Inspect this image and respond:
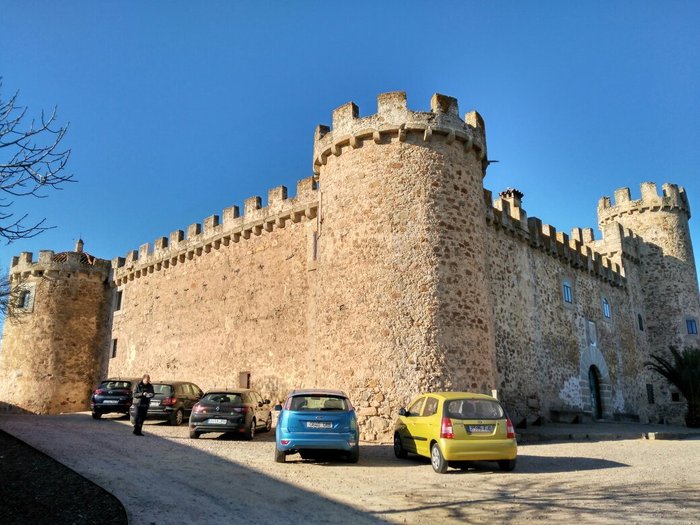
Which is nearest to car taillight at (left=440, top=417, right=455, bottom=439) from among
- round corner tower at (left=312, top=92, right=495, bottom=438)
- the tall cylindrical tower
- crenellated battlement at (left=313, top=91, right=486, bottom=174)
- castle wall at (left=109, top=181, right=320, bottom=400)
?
round corner tower at (left=312, top=92, right=495, bottom=438)

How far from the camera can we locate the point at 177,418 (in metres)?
16.0

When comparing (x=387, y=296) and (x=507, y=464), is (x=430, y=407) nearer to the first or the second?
(x=507, y=464)

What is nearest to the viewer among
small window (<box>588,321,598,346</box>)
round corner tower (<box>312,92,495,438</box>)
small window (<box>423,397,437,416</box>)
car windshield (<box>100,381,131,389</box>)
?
small window (<box>423,397,437,416</box>)

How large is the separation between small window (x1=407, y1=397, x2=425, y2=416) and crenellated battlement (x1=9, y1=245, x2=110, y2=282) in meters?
22.0

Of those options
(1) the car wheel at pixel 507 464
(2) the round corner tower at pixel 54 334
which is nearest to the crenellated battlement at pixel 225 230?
(2) the round corner tower at pixel 54 334

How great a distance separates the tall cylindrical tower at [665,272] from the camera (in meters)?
27.5

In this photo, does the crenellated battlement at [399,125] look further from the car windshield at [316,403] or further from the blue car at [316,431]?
the blue car at [316,431]

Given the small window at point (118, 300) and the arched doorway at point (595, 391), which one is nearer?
the arched doorway at point (595, 391)

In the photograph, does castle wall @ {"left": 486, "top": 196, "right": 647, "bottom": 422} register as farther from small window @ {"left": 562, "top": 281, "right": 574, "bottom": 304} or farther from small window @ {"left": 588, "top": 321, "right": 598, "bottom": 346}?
small window @ {"left": 562, "top": 281, "right": 574, "bottom": 304}

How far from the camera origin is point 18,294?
87.1 ft

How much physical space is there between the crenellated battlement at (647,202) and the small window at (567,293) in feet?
31.2

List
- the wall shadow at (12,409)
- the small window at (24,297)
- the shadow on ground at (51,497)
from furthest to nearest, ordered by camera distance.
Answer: the small window at (24,297) → the wall shadow at (12,409) → the shadow on ground at (51,497)

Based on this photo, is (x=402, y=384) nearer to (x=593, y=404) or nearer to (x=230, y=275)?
(x=230, y=275)

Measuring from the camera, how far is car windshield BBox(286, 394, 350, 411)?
998 centimetres
